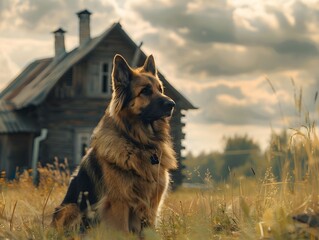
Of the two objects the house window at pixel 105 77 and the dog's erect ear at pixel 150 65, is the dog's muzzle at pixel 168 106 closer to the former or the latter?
the dog's erect ear at pixel 150 65

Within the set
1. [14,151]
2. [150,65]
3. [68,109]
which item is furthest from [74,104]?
[150,65]

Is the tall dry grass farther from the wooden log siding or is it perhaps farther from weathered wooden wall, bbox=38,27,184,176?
the wooden log siding

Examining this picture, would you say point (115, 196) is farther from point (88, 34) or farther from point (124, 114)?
point (88, 34)

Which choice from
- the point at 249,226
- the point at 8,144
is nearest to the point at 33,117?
the point at 8,144

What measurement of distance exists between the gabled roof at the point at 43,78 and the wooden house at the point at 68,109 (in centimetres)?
4

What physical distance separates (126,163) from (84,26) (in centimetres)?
2176

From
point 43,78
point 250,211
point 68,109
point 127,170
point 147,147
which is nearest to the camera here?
point 250,211

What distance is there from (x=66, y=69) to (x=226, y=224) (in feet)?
60.7

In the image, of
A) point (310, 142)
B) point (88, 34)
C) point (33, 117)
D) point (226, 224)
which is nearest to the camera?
point (310, 142)

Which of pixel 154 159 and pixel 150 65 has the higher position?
pixel 150 65

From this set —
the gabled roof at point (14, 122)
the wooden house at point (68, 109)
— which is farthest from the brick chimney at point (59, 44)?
the gabled roof at point (14, 122)

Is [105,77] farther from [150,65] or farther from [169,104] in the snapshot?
[169,104]

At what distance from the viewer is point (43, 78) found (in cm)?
2758

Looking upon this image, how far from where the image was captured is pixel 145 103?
6.84 m
